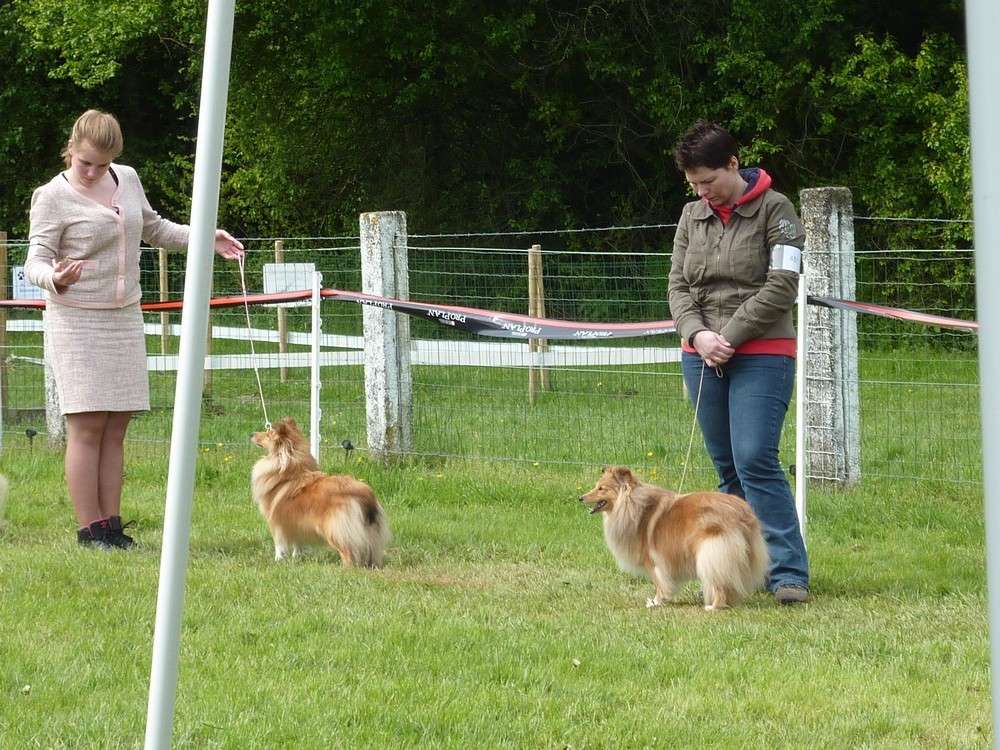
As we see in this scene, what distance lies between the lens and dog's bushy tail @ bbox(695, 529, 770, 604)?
5.39 metres

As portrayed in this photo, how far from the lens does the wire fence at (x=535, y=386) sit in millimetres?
9398

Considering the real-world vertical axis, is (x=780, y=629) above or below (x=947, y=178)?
below

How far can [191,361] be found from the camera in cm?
244

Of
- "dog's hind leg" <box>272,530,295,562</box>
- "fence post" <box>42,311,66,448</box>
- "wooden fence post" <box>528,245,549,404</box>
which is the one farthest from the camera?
"wooden fence post" <box>528,245,549,404</box>

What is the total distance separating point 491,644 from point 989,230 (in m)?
3.74

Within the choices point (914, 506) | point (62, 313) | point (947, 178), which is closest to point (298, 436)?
point (62, 313)

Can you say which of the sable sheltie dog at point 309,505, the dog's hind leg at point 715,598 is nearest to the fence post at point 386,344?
the sable sheltie dog at point 309,505

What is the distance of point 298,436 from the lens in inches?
263

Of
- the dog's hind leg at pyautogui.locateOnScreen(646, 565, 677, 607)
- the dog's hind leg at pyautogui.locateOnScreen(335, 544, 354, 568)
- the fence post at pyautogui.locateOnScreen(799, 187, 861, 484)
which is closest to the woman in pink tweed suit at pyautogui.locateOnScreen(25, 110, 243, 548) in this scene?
the dog's hind leg at pyautogui.locateOnScreen(335, 544, 354, 568)

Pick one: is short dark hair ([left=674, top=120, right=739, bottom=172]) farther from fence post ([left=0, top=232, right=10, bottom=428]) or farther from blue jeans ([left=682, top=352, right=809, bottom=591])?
fence post ([left=0, top=232, right=10, bottom=428])

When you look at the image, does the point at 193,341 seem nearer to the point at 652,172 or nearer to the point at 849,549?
the point at 849,549

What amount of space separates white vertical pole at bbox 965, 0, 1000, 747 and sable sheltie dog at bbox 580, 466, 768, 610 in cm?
407

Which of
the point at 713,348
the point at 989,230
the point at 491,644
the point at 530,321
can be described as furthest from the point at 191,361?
the point at 530,321

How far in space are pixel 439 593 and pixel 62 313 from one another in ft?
7.40
